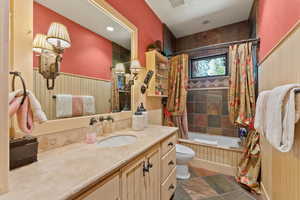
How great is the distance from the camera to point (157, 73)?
2.04 metres

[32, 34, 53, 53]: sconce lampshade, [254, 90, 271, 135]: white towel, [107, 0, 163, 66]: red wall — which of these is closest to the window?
[107, 0, 163, 66]: red wall

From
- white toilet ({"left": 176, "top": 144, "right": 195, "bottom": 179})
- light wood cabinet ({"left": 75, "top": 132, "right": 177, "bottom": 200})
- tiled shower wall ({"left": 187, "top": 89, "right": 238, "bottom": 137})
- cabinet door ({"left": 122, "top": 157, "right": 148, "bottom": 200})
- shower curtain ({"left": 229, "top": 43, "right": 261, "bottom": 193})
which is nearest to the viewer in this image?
light wood cabinet ({"left": 75, "top": 132, "right": 177, "bottom": 200})

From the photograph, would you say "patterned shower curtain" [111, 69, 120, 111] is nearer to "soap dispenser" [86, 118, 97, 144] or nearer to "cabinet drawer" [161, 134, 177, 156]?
"soap dispenser" [86, 118, 97, 144]

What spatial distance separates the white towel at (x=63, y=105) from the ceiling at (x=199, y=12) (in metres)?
1.86

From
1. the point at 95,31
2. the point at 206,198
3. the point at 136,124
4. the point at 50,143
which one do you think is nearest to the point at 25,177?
the point at 50,143

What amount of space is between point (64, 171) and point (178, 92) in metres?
2.06

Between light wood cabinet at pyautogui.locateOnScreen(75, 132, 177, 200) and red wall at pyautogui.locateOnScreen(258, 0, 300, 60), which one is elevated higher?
red wall at pyautogui.locateOnScreen(258, 0, 300, 60)

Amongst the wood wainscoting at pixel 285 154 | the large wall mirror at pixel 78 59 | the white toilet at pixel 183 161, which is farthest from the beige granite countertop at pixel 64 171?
the white toilet at pixel 183 161

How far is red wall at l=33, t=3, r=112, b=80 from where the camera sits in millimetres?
854

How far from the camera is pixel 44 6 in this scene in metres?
0.87

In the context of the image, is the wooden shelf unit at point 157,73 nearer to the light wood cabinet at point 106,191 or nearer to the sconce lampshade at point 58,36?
the sconce lampshade at point 58,36

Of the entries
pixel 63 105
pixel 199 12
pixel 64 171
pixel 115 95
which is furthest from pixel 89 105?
pixel 199 12

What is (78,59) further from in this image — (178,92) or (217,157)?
(217,157)

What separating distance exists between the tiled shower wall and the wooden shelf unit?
941 millimetres
